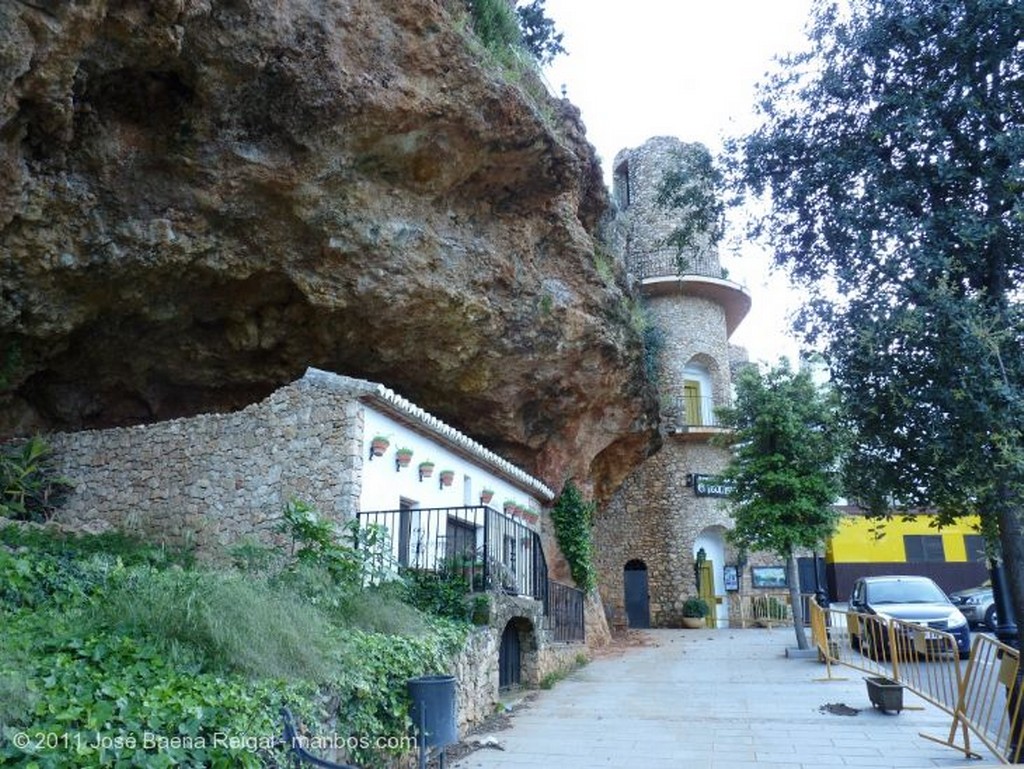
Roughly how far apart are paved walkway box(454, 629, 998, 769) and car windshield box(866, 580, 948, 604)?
2792 millimetres

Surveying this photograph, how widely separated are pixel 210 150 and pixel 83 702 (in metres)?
8.14

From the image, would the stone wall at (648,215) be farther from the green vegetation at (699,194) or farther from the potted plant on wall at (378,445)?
the potted plant on wall at (378,445)

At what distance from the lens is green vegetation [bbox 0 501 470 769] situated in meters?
3.95

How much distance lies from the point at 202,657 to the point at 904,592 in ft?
46.7

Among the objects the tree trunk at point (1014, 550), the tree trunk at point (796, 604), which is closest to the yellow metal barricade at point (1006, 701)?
the tree trunk at point (1014, 550)

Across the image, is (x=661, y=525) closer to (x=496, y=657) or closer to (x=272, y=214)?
(x=496, y=657)

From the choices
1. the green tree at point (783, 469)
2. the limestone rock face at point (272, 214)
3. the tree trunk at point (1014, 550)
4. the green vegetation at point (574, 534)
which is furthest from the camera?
the green vegetation at point (574, 534)

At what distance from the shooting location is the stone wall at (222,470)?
992 cm

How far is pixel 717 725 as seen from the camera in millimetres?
8391

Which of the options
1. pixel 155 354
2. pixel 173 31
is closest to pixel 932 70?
pixel 173 31

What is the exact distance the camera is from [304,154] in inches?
428

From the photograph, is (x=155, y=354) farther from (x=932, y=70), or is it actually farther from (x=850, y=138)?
(x=932, y=70)

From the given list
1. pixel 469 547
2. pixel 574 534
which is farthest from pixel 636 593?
pixel 469 547

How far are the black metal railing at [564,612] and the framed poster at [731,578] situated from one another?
10.8 m
